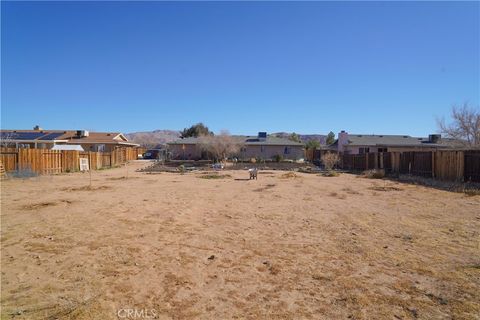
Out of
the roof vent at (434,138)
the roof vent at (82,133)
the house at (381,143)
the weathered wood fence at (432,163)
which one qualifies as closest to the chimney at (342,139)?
the house at (381,143)

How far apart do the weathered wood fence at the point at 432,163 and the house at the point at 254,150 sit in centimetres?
1707

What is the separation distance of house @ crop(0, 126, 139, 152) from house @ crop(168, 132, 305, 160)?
1127cm

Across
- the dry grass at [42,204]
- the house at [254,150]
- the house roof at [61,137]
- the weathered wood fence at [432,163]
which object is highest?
the house roof at [61,137]

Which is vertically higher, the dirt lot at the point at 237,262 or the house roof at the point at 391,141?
the house roof at the point at 391,141

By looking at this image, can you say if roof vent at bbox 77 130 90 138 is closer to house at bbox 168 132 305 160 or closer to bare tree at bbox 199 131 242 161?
house at bbox 168 132 305 160


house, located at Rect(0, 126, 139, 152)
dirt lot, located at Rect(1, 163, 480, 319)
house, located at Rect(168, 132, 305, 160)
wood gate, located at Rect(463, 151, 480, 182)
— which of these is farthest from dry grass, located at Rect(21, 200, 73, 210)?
house, located at Rect(168, 132, 305, 160)

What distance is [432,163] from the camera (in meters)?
23.1

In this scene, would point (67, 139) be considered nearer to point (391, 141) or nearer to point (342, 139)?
point (342, 139)

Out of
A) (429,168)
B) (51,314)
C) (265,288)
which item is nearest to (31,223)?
(51,314)

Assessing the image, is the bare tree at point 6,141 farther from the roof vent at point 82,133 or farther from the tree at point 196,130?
the tree at point 196,130

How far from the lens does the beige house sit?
4626 centimetres

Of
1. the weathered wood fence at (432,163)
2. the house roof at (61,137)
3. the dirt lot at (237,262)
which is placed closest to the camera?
the dirt lot at (237,262)

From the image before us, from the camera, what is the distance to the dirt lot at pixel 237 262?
440 cm

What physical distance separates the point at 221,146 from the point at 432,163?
2675 centimetres
